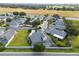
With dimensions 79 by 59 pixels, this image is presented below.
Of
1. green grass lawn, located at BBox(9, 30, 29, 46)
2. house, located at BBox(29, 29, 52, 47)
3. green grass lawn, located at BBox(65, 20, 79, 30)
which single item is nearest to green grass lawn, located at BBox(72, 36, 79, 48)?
green grass lawn, located at BBox(65, 20, 79, 30)

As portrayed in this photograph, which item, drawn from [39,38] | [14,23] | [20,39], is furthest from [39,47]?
[14,23]

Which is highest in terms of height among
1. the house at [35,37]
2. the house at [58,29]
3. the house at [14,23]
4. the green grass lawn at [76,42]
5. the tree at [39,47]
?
the house at [14,23]

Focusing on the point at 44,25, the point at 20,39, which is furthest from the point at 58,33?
the point at 20,39

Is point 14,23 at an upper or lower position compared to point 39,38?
upper

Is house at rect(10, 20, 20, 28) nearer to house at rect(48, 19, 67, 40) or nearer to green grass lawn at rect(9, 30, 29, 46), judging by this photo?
green grass lawn at rect(9, 30, 29, 46)

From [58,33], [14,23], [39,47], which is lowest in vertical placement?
[39,47]

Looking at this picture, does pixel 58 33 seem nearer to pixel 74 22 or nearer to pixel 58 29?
pixel 58 29

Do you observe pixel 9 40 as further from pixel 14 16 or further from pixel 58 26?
pixel 58 26

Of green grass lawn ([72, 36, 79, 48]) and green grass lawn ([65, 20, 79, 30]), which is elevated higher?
green grass lawn ([65, 20, 79, 30])

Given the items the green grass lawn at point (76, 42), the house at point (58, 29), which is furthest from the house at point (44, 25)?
the green grass lawn at point (76, 42)

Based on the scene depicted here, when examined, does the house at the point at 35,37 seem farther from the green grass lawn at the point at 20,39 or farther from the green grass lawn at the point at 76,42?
the green grass lawn at the point at 76,42

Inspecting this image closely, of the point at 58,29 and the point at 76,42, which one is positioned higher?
the point at 58,29

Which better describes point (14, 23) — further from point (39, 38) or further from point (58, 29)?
point (58, 29)
